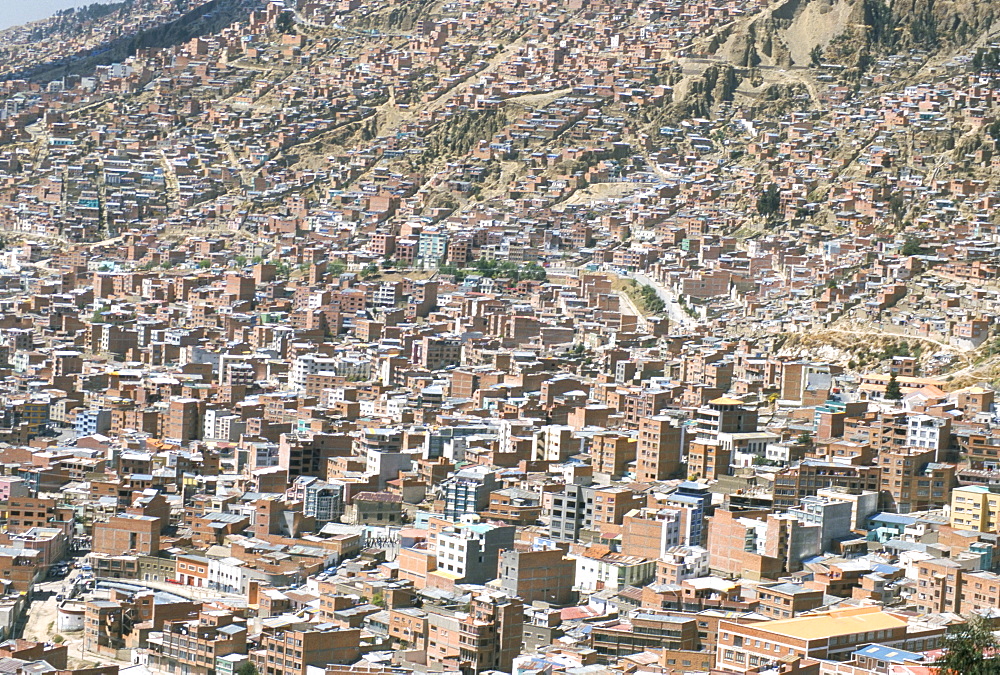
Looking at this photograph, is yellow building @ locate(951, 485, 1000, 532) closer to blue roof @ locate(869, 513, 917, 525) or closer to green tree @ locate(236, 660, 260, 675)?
blue roof @ locate(869, 513, 917, 525)

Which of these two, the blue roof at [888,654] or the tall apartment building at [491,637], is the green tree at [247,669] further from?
the blue roof at [888,654]

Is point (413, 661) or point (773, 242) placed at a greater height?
point (773, 242)

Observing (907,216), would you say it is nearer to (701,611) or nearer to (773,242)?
(773,242)

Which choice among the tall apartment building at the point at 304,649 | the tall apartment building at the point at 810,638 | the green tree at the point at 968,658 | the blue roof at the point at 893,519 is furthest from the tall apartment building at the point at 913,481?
the green tree at the point at 968,658

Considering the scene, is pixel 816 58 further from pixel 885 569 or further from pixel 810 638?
pixel 810 638

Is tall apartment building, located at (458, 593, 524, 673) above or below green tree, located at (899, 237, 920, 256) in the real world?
below

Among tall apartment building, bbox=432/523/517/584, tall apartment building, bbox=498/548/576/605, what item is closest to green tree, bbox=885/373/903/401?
tall apartment building, bbox=432/523/517/584

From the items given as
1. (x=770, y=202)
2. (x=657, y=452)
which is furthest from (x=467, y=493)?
(x=770, y=202)

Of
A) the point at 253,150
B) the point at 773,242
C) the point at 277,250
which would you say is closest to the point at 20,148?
the point at 253,150
